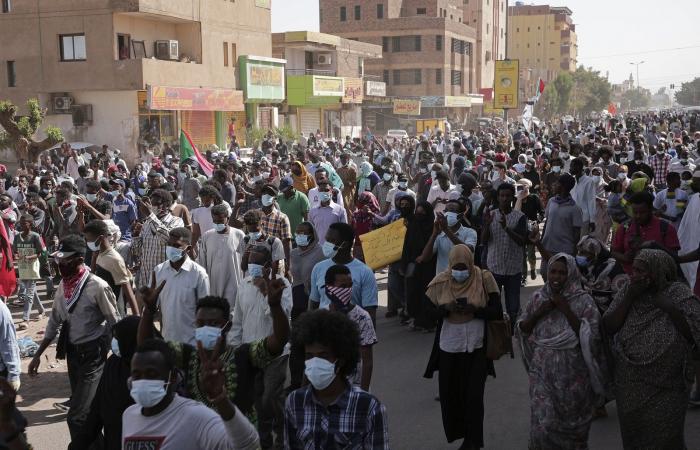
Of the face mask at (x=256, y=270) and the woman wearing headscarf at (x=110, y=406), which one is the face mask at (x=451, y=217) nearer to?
the face mask at (x=256, y=270)

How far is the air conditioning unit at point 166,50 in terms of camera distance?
35.3 metres

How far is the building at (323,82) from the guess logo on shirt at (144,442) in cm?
4323

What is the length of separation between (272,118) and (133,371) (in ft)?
135

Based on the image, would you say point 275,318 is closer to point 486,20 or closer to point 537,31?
point 486,20

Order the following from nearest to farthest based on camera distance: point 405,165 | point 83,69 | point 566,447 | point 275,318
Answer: point 275,318 < point 566,447 < point 405,165 < point 83,69

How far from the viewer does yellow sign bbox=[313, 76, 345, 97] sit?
4693cm

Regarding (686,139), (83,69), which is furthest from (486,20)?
(686,139)

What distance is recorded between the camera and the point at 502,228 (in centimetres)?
873

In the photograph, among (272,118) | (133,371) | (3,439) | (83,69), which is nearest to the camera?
(3,439)

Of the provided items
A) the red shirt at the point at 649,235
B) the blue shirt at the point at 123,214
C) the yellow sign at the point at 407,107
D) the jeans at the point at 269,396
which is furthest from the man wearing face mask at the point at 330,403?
the yellow sign at the point at 407,107

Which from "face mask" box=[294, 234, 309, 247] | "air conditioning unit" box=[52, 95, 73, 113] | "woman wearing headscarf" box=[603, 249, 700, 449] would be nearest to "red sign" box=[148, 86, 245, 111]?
"air conditioning unit" box=[52, 95, 73, 113]

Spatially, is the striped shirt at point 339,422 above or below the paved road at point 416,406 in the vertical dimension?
above

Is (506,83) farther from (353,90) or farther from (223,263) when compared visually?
(223,263)

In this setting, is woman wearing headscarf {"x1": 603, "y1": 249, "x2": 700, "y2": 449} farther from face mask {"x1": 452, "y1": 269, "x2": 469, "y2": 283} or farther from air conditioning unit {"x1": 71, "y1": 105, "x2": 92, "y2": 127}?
air conditioning unit {"x1": 71, "y1": 105, "x2": 92, "y2": 127}
